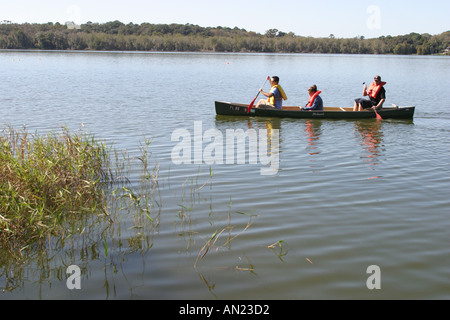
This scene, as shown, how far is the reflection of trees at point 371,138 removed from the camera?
9.67 metres

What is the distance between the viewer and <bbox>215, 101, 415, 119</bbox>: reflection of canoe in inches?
560

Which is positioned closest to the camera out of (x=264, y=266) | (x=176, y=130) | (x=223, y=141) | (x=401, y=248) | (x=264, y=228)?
(x=264, y=266)

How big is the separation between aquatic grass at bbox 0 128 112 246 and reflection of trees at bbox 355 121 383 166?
5.24 metres

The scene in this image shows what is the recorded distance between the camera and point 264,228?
5684 millimetres

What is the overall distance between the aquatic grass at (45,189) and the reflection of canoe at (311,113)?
7.49 metres
